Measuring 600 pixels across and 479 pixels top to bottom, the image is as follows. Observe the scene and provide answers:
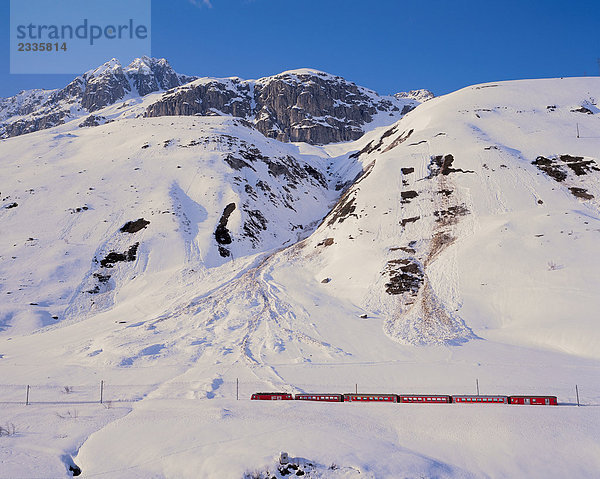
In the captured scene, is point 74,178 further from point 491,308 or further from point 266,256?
point 491,308

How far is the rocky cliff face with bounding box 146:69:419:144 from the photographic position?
560ft

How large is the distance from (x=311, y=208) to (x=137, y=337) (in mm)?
49051

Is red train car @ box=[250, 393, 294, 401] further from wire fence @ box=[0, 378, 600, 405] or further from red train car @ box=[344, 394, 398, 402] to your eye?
red train car @ box=[344, 394, 398, 402]

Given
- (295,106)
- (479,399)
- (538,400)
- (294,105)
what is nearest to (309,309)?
(479,399)

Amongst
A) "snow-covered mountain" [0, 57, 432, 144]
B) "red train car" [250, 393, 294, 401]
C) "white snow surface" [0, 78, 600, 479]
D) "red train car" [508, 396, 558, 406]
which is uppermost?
"snow-covered mountain" [0, 57, 432, 144]

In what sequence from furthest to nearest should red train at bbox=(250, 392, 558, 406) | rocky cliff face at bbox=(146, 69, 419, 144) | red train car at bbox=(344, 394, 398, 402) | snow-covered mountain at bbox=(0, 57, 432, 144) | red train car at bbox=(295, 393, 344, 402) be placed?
snow-covered mountain at bbox=(0, 57, 432, 144) < rocky cliff face at bbox=(146, 69, 419, 144) < red train car at bbox=(295, 393, 344, 402) < red train car at bbox=(344, 394, 398, 402) < red train at bbox=(250, 392, 558, 406)

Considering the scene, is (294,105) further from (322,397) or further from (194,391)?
(322,397)

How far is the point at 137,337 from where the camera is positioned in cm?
3152

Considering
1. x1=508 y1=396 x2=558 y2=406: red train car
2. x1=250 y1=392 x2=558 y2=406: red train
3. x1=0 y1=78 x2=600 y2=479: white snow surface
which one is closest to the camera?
x1=0 y1=78 x2=600 y2=479: white snow surface

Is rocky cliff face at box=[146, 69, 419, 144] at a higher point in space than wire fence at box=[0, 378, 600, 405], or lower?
higher

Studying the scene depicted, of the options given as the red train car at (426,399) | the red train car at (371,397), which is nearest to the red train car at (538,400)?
the red train car at (426,399)

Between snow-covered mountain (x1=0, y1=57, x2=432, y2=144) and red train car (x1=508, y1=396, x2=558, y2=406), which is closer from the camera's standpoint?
red train car (x1=508, y1=396, x2=558, y2=406)

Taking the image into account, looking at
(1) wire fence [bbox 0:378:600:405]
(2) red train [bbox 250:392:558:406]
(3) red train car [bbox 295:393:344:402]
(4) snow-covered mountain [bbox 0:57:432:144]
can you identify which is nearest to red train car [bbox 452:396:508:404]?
(2) red train [bbox 250:392:558:406]

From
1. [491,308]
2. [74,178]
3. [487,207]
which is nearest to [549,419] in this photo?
[491,308]
